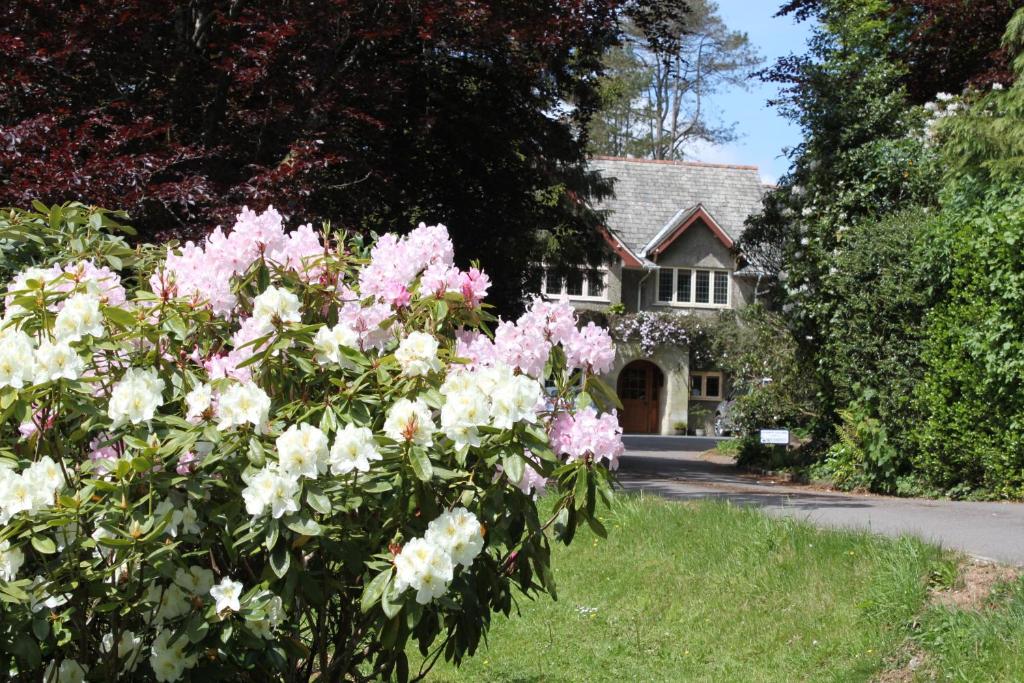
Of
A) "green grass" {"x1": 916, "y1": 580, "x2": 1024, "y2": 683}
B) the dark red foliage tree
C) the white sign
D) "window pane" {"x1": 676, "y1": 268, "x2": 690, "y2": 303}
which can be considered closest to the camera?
"green grass" {"x1": 916, "y1": 580, "x2": 1024, "y2": 683}

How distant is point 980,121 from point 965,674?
32.8 ft

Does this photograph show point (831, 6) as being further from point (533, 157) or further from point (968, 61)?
point (533, 157)

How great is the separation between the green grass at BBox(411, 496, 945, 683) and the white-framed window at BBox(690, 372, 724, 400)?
3134cm

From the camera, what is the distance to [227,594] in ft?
10.3

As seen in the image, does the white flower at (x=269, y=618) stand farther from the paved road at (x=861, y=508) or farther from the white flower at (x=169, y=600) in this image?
the paved road at (x=861, y=508)

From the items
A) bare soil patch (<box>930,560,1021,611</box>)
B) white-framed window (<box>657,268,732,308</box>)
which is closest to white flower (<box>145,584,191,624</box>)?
bare soil patch (<box>930,560,1021,611</box>)

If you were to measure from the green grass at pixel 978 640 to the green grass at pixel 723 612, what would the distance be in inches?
8.9

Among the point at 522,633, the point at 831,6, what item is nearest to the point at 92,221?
the point at 522,633

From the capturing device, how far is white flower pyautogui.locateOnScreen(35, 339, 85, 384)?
10.3ft

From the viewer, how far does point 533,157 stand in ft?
54.9

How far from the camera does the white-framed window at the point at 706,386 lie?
3928cm

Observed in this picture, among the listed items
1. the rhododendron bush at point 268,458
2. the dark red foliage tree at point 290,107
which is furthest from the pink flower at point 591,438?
the dark red foliage tree at point 290,107

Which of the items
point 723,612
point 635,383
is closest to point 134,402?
point 723,612

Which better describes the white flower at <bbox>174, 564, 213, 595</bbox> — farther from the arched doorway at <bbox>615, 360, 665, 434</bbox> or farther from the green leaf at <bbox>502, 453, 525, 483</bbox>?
the arched doorway at <bbox>615, 360, 665, 434</bbox>
